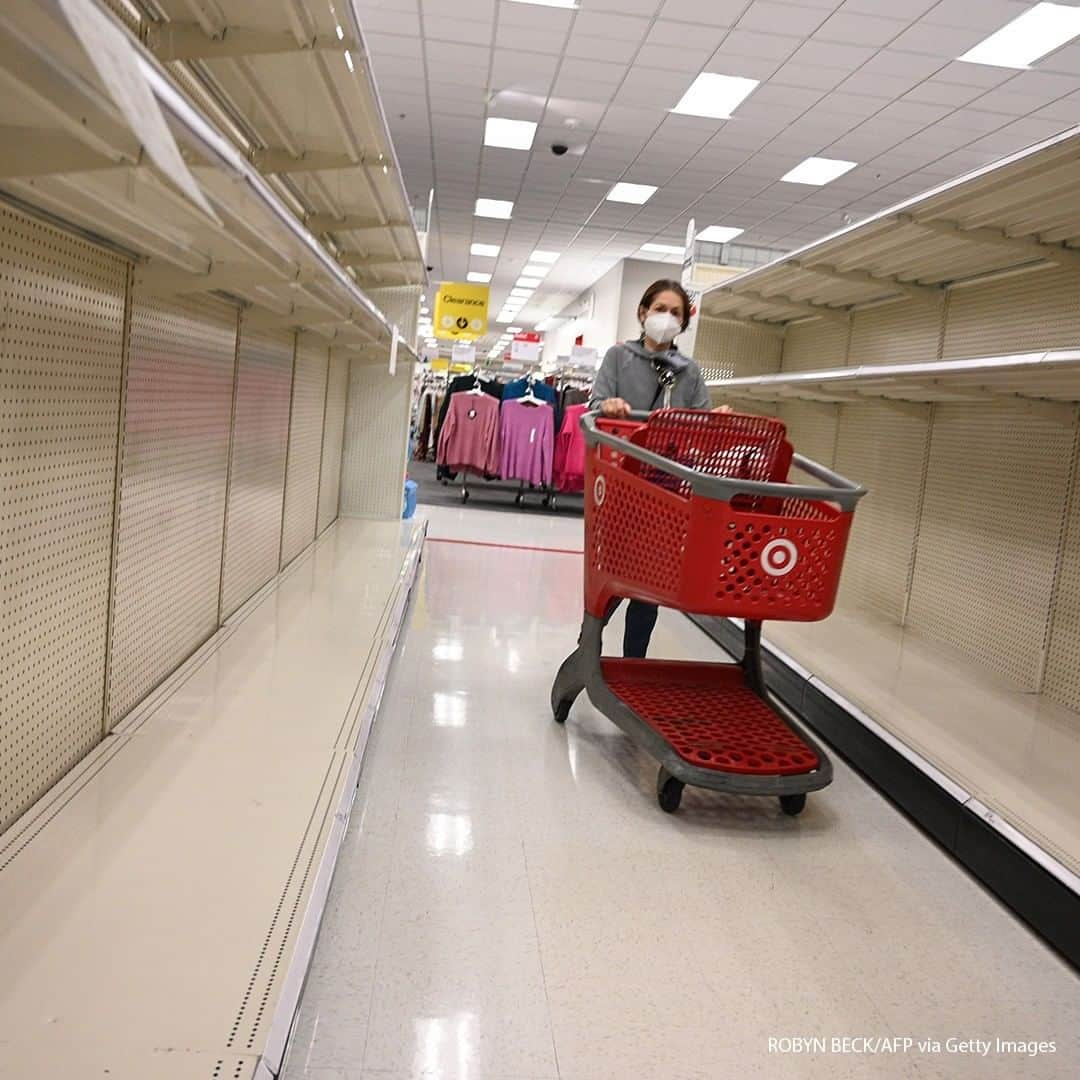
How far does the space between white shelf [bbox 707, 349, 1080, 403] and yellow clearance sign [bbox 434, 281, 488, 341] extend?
1348cm

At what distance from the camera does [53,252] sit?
179 centimetres

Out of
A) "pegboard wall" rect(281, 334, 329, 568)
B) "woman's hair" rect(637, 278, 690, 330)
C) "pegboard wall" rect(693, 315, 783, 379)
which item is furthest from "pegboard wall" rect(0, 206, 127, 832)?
"pegboard wall" rect(693, 315, 783, 379)

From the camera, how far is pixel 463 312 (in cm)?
1809

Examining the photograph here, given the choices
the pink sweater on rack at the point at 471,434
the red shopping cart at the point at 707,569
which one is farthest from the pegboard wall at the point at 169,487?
the pink sweater on rack at the point at 471,434

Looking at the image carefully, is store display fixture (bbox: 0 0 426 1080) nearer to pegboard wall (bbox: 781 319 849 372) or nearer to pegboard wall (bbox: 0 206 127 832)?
pegboard wall (bbox: 0 206 127 832)

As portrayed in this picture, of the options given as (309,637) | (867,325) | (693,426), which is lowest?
(309,637)

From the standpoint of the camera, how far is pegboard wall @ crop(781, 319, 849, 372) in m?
5.67

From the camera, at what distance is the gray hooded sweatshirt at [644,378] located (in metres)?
3.55

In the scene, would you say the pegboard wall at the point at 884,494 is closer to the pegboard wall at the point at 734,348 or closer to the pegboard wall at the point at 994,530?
the pegboard wall at the point at 994,530

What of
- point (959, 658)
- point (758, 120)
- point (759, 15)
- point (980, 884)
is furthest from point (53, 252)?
point (758, 120)

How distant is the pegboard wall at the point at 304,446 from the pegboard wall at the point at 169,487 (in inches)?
53.4

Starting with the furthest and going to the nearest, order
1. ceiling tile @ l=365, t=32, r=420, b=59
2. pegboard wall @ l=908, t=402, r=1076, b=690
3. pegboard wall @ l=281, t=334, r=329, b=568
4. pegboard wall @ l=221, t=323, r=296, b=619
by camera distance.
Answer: ceiling tile @ l=365, t=32, r=420, b=59 → pegboard wall @ l=281, t=334, r=329, b=568 → pegboard wall @ l=908, t=402, r=1076, b=690 → pegboard wall @ l=221, t=323, r=296, b=619

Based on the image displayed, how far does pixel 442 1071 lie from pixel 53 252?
164 centimetres

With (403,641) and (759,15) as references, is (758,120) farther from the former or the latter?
(403,641)
